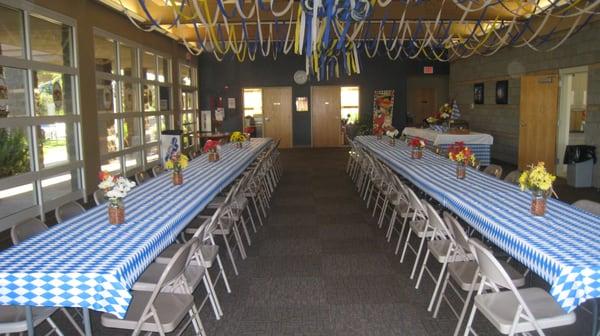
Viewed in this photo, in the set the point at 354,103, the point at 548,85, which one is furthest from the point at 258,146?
the point at 354,103

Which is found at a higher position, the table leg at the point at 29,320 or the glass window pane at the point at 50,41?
the glass window pane at the point at 50,41

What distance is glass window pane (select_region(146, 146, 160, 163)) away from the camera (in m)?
11.4

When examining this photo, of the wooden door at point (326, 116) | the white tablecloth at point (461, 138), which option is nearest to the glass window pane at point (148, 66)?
the wooden door at point (326, 116)

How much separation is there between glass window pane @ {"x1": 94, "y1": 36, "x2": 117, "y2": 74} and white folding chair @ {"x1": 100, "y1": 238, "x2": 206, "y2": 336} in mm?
6887

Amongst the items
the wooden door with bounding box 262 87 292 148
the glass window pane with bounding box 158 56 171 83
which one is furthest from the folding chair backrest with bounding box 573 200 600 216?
the wooden door with bounding box 262 87 292 148

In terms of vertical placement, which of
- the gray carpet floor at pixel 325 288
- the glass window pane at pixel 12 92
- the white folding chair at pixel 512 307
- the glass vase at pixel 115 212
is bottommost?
the gray carpet floor at pixel 325 288

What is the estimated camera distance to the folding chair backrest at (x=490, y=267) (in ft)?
8.27

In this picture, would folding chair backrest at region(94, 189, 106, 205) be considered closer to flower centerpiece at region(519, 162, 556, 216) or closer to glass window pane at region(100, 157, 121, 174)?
flower centerpiece at region(519, 162, 556, 216)

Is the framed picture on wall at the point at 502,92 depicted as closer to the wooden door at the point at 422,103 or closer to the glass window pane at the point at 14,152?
the wooden door at the point at 422,103

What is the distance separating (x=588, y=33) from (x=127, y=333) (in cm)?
846

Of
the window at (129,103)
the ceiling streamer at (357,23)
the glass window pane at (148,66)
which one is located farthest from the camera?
the glass window pane at (148,66)

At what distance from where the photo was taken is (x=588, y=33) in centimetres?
834

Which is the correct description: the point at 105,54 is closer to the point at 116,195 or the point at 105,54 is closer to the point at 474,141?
the point at 116,195

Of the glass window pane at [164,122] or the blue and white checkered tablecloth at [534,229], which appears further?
the glass window pane at [164,122]
